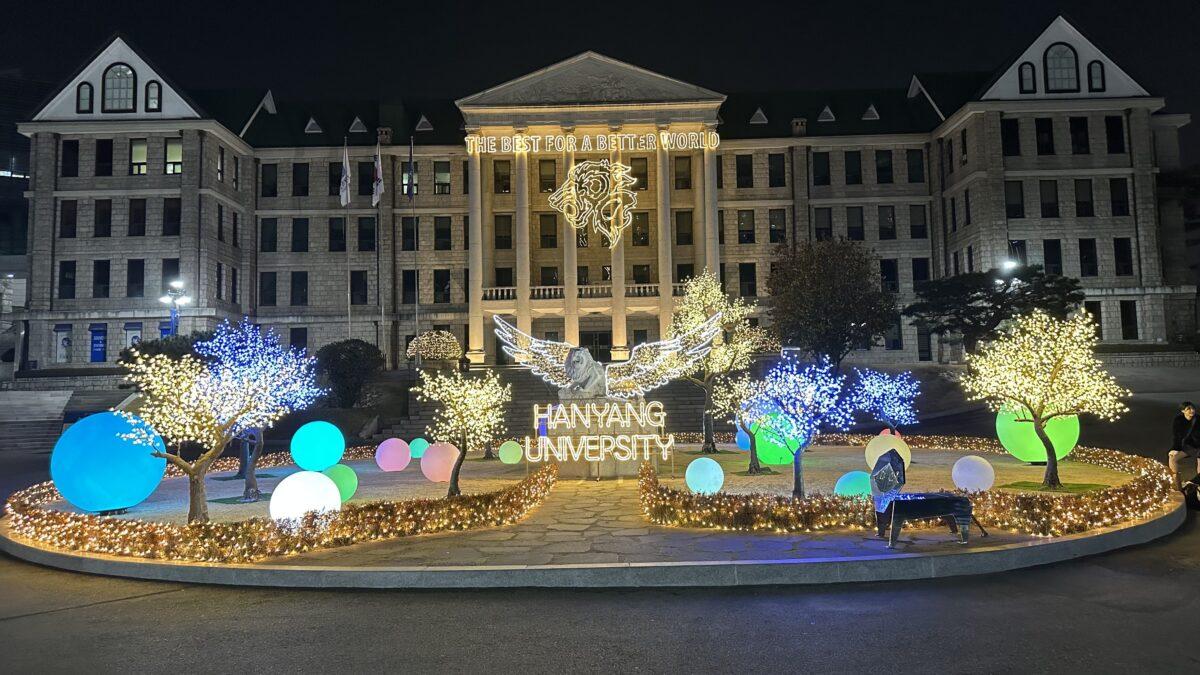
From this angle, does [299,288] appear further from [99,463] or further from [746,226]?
[99,463]

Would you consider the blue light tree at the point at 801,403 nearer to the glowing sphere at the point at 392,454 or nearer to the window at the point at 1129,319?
the glowing sphere at the point at 392,454

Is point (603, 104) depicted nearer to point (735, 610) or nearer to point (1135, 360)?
point (1135, 360)

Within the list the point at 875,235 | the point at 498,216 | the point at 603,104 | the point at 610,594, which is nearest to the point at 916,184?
the point at 875,235

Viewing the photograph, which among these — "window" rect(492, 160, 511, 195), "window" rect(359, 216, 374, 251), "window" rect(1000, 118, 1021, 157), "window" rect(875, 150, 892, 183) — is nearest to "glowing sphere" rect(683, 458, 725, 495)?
"window" rect(492, 160, 511, 195)

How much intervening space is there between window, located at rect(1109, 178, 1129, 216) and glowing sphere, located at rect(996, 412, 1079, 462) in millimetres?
35429

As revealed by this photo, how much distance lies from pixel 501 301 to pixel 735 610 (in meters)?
40.2

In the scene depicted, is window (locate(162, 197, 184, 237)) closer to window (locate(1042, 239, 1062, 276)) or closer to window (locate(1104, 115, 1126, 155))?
window (locate(1042, 239, 1062, 276))

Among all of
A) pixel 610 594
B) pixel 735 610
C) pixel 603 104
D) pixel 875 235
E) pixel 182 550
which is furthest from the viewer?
pixel 875 235

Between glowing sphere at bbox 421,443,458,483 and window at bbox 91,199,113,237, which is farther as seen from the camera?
window at bbox 91,199,113,237

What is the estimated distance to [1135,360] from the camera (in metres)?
42.3

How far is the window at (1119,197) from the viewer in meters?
45.8

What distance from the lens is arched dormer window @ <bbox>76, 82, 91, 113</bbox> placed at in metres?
46.2

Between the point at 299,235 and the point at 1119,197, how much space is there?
52.0 m

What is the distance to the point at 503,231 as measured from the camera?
170 ft
